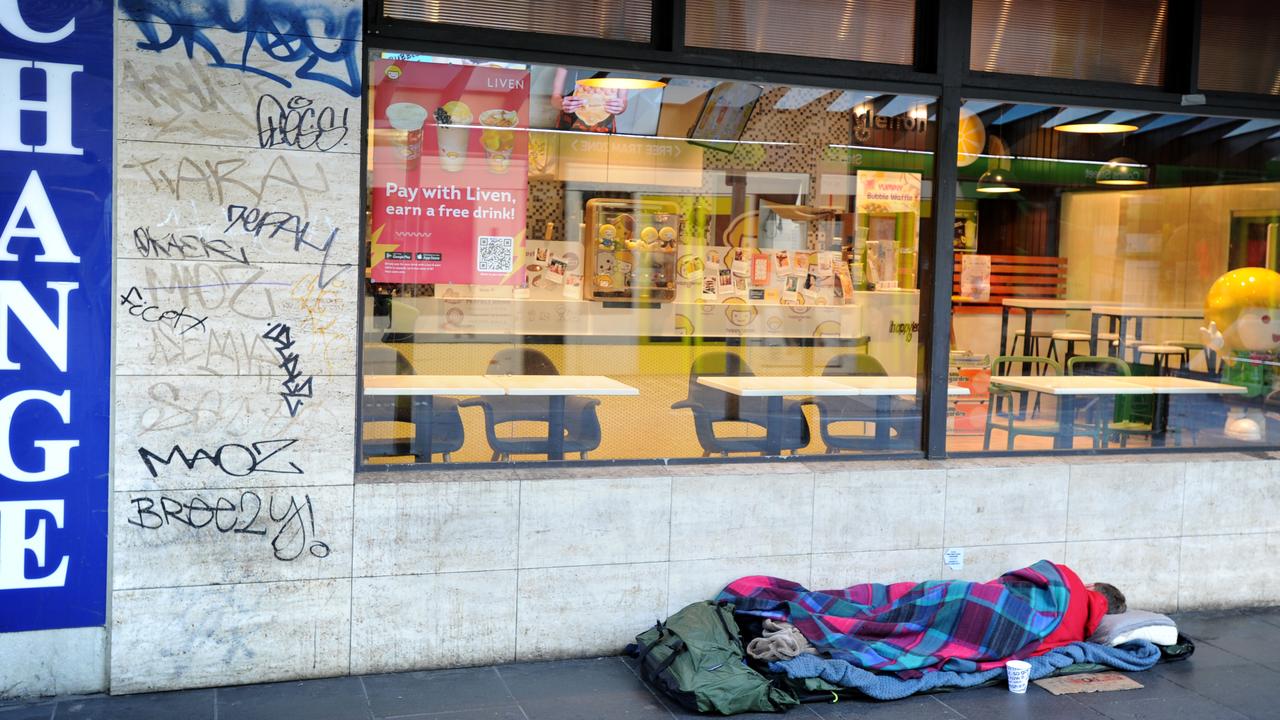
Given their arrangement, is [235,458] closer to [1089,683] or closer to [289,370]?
[289,370]

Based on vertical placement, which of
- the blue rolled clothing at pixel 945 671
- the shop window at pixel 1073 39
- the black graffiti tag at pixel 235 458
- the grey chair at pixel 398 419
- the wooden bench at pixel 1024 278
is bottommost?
the blue rolled clothing at pixel 945 671

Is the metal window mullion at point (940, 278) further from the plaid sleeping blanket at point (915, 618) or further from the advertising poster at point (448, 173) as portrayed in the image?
the advertising poster at point (448, 173)

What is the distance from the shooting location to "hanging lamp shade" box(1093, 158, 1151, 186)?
6.50 metres

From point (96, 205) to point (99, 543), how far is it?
4.08 feet

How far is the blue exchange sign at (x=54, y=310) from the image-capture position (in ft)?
14.4

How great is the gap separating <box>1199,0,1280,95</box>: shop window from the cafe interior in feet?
0.72

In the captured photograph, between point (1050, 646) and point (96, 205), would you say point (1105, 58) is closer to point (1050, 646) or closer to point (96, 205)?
point (1050, 646)

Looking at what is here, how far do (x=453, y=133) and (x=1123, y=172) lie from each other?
361 centimetres

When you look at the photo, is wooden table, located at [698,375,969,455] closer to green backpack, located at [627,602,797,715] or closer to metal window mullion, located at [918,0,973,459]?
metal window mullion, located at [918,0,973,459]

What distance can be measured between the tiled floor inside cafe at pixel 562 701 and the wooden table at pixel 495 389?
0.94 metres

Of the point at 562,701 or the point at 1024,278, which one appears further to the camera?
the point at 1024,278

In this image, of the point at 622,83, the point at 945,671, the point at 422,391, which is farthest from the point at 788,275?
the point at 945,671

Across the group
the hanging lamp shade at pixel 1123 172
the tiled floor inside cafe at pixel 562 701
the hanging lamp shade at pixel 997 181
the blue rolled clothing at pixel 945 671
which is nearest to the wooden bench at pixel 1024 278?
the hanging lamp shade at pixel 997 181

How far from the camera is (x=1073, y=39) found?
19.7 ft
